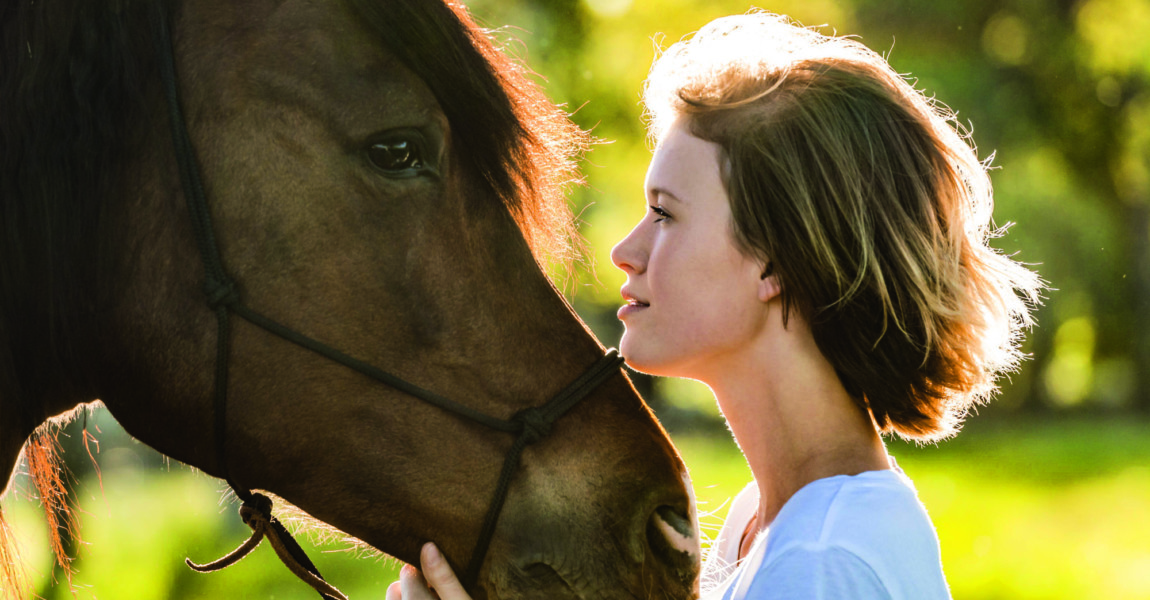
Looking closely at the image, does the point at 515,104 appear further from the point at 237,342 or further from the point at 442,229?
the point at 237,342

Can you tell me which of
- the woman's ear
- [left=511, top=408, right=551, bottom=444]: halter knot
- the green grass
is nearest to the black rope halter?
[left=511, top=408, right=551, bottom=444]: halter knot

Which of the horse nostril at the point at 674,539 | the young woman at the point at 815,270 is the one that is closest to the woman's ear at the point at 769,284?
the young woman at the point at 815,270

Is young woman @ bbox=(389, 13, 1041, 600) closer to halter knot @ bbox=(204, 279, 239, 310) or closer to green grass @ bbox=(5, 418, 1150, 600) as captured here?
halter knot @ bbox=(204, 279, 239, 310)

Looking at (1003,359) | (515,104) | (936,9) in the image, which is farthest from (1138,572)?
(936,9)

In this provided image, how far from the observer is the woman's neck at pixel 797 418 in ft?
5.28

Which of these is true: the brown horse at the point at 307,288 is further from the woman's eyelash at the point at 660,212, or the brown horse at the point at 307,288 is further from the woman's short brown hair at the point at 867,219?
the woman's short brown hair at the point at 867,219

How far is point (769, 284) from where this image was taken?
161 centimetres

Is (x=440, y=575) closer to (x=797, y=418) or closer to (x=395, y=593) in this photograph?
(x=395, y=593)

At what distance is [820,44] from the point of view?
1749 mm

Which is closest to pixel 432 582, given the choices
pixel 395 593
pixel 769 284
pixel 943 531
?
pixel 395 593

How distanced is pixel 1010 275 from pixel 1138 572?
6539mm

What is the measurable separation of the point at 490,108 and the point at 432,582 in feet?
3.02

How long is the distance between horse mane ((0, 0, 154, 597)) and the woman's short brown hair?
1.03 m

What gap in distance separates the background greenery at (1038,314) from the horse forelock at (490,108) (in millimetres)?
2501
